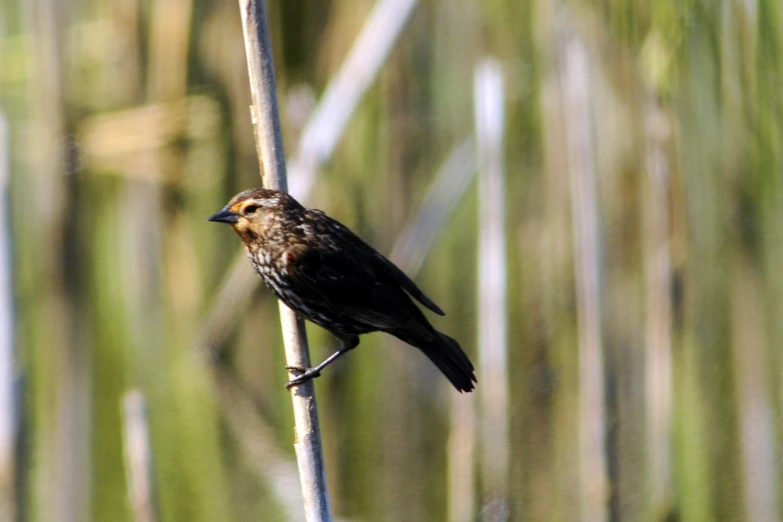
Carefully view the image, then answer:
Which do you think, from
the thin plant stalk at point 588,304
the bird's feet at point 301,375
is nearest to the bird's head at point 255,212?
the bird's feet at point 301,375

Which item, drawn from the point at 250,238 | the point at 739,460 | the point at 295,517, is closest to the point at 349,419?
the point at 295,517

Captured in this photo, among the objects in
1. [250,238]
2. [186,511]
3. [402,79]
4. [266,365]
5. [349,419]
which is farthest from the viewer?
[402,79]

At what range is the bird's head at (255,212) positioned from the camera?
237 centimetres

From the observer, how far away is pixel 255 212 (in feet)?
8.05

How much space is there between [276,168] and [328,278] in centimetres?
37

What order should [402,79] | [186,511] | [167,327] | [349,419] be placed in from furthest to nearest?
[402,79] < [167,327] < [349,419] < [186,511]

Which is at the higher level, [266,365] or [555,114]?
[555,114]

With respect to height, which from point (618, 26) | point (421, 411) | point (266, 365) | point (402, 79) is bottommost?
point (421, 411)

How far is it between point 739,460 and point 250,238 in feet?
6.52

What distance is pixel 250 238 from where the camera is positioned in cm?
253

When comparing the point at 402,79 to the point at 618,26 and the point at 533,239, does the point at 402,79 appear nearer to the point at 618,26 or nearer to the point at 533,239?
the point at 533,239

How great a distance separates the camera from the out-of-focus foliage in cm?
346

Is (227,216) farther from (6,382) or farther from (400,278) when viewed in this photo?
(6,382)

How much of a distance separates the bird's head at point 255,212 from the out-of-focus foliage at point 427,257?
109 cm
